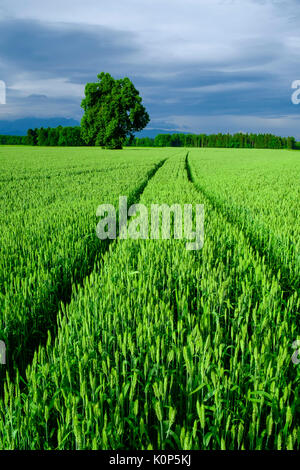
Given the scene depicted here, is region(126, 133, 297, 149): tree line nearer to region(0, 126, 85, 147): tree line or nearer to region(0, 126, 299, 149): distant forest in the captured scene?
region(0, 126, 299, 149): distant forest

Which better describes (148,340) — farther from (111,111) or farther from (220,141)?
(220,141)

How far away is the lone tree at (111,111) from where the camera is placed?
192 feet

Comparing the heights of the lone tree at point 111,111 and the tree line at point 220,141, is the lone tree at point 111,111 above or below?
below

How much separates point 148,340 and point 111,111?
198 feet

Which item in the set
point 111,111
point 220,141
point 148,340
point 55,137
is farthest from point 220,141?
point 148,340

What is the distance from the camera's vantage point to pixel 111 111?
58.7 meters

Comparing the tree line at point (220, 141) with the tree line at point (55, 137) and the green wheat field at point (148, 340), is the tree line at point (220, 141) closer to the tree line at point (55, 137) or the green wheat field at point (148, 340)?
the tree line at point (55, 137)

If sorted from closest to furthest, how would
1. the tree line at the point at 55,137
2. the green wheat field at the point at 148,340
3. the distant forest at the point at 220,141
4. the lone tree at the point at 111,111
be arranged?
the green wheat field at the point at 148,340, the lone tree at the point at 111,111, the tree line at the point at 55,137, the distant forest at the point at 220,141

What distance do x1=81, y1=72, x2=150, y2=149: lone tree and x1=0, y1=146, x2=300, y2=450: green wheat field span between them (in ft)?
177

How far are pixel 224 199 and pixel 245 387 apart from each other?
8835 mm

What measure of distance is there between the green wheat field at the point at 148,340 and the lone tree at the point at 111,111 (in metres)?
53.9

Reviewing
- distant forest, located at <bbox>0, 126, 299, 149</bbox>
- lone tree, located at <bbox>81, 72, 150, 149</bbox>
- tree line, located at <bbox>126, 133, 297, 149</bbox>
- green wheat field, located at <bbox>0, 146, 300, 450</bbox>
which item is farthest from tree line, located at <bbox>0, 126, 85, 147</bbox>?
green wheat field, located at <bbox>0, 146, 300, 450</bbox>

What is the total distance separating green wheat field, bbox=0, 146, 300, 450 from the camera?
1.83 m

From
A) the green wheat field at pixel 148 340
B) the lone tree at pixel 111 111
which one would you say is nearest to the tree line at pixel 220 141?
the lone tree at pixel 111 111
